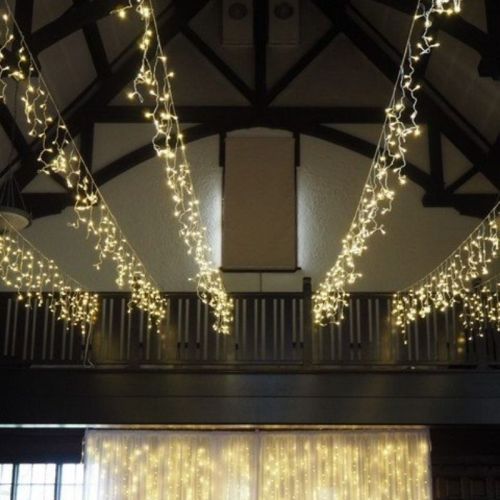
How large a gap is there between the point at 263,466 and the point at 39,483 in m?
3.35

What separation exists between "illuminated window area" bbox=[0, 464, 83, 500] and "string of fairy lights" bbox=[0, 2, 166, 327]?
281cm

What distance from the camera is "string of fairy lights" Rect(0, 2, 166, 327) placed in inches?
369

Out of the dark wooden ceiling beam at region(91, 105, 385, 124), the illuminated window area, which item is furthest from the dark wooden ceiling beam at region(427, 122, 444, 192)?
the illuminated window area

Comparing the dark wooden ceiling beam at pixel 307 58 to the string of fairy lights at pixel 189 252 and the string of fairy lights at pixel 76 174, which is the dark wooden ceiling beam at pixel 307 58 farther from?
the string of fairy lights at pixel 76 174

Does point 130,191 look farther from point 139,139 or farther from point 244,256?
point 244,256

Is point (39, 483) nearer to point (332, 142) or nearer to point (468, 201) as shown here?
point (332, 142)

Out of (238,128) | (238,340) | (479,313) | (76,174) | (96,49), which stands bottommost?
(238,340)

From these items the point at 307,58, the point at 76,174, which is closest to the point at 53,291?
the point at 76,174

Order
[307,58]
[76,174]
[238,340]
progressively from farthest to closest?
[307,58]
[76,174]
[238,340]

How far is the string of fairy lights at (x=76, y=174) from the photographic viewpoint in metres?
9.38

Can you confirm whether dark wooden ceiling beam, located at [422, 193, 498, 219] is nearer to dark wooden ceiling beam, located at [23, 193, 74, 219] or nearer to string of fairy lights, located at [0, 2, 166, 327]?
string of fairy lights, located at [0, 2, 166, 327]

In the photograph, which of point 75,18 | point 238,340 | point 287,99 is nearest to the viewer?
point 75,18

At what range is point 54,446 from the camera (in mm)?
12367

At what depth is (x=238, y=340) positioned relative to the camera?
1023 cm
